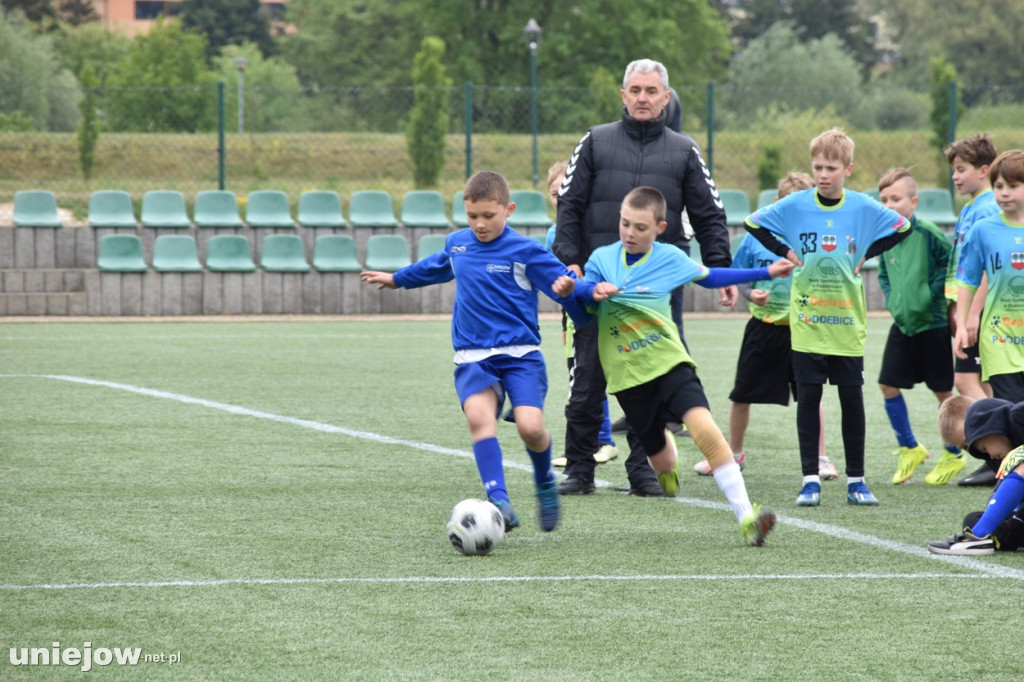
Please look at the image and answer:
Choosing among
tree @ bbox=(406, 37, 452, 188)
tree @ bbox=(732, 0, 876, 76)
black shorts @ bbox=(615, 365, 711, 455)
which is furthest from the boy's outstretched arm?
tree @ bbox=(732, 0, 876, 76)

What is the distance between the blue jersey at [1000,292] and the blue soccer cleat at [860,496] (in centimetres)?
73

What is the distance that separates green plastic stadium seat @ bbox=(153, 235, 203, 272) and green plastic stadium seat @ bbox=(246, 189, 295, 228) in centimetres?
134

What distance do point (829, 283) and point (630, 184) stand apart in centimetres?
109

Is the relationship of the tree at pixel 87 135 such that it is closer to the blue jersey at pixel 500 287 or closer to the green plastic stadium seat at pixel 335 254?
the green plastic stadium seat at pixel 335 254

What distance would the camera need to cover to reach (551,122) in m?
23.4

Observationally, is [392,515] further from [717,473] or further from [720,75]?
[720,75]

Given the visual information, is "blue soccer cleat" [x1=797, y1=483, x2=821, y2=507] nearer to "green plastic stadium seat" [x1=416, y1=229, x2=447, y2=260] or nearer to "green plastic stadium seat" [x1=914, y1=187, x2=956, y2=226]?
"green plastic stadium seat" [x1=416, y1=229, x2=447, y2=260]

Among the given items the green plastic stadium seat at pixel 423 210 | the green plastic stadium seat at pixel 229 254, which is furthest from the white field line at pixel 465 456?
the green plastic stadium seat at pixel 423 210

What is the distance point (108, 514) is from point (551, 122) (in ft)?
59.8

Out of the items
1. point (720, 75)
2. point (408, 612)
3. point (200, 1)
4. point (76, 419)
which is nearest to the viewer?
point (408, 612)

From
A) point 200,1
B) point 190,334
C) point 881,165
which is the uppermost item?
point 200,1

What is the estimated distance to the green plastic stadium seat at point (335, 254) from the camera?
59.2 feet

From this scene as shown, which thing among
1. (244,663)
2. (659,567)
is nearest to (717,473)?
(659,567)

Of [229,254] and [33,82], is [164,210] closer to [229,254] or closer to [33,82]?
[229,254]
